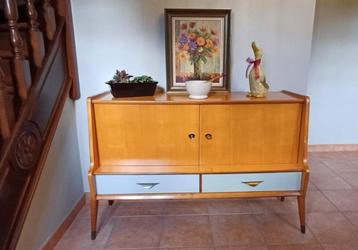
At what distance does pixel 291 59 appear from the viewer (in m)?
1.90

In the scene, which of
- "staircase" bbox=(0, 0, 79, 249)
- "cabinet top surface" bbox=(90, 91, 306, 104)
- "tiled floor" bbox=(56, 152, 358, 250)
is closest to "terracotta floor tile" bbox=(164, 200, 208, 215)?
"tiled floor" bbox=(56, 152, 358, 250)

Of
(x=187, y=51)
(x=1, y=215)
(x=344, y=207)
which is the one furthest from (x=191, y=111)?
(x=344, y=207)

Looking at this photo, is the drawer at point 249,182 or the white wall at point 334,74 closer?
the drawer at point 249,182

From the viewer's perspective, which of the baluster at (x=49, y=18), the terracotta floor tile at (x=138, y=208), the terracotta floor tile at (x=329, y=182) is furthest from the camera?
the terracotta floor tile at (x=329, y=182)

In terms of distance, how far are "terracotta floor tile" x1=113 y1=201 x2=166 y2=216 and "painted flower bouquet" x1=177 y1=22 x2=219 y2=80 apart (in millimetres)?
1089

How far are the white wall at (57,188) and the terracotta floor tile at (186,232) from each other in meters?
0.68

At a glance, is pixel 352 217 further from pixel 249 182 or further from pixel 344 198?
pixel 249 182

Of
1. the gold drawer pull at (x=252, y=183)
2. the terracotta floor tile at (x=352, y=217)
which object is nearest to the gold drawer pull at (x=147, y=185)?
→ the gold drawer pull at (x=252, y=183)

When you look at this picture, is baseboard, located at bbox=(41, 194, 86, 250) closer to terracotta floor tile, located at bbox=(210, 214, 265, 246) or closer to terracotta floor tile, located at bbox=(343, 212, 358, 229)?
terracotta floor tile, located at bbox=(210, 214, 265, 246)

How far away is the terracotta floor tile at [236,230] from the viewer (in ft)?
5.40

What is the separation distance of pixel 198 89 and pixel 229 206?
101cm

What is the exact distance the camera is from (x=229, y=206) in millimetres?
2059

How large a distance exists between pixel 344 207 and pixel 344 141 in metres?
1.50

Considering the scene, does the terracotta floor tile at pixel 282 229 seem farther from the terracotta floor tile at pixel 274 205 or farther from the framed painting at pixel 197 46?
the framed painting at pixel 197 46
